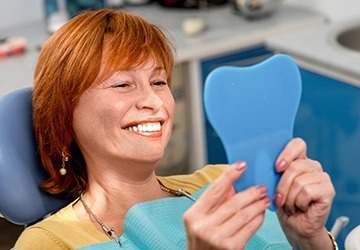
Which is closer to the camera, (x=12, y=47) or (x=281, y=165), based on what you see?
(x=281, y=165)

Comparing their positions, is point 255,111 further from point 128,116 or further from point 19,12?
point 19,12

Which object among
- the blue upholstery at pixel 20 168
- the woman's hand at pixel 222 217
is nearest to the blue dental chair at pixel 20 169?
the blue upholstery at pixel 20 168

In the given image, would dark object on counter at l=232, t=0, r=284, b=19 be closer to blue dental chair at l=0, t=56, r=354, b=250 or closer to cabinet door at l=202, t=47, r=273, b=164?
cabinet door at l=202, t=47, r=273, b=164

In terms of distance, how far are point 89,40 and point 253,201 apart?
21.6 inches

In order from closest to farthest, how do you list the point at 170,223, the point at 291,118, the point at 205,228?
the point at 205,228 < the point at 291,118 < the point at 170,223

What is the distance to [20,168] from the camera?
1.87 metres

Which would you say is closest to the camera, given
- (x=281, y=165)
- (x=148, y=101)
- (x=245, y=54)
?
(x=281, y=165)

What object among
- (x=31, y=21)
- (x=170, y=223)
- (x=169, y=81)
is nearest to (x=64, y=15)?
(x=31, y=21)

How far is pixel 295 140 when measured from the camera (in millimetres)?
1502

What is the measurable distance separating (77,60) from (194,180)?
48 centimetres

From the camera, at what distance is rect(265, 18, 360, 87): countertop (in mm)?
2656

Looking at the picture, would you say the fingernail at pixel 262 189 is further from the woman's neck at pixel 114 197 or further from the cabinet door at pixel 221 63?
the cabinet door at pixel 221 63

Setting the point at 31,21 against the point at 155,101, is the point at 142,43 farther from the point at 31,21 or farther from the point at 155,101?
the point at 31,21

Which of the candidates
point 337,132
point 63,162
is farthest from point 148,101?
point 337,132
